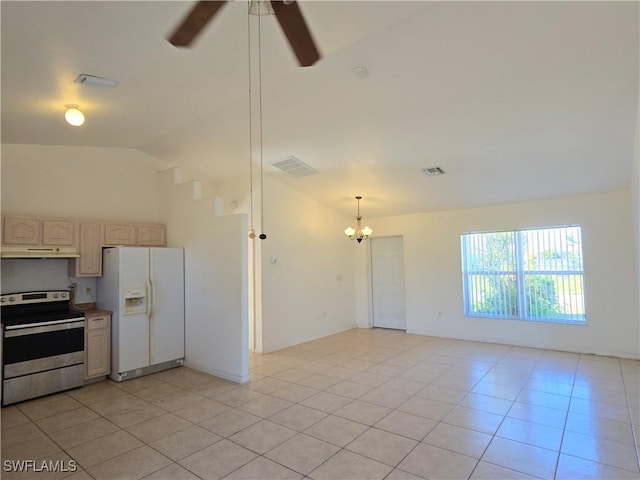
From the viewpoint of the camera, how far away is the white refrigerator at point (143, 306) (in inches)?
179

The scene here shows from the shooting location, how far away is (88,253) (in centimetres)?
471

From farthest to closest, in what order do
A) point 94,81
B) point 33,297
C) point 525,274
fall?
1. point 525,274
2. point 33,297
3. point 94,81

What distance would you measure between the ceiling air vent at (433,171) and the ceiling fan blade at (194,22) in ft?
12.7

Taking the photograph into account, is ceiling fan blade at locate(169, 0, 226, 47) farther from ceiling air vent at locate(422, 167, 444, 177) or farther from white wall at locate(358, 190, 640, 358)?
white wall at locate(358, 190, 640, 358)

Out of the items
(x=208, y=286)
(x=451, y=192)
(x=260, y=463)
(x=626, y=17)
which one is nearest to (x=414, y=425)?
(x=260, y=463)

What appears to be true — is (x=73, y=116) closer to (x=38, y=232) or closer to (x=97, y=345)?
(x=38, y=232)

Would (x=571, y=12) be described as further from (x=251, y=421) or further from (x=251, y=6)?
(x=251, y=421)

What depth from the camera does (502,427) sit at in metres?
3.13

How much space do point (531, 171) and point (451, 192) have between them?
1.24 metres

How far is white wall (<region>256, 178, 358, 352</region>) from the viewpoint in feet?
19.7

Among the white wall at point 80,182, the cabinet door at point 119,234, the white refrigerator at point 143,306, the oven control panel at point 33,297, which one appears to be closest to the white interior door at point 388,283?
the white refrigerator at point 143,306

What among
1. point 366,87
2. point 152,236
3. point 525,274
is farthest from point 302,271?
point 366,87

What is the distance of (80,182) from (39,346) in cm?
220

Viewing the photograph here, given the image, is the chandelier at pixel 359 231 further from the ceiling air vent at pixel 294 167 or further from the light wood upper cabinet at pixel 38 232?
the light wood upper cabinet at pixel 38 232
